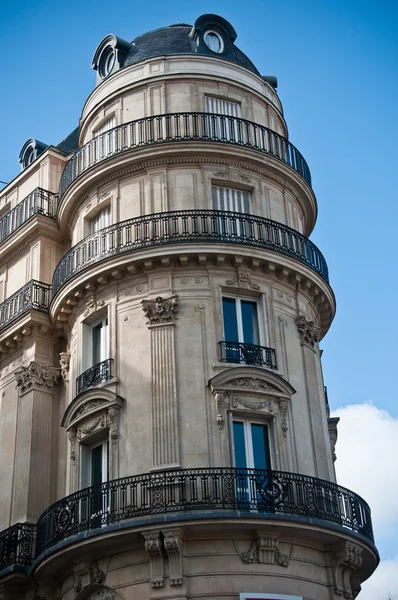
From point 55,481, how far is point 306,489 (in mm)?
7191

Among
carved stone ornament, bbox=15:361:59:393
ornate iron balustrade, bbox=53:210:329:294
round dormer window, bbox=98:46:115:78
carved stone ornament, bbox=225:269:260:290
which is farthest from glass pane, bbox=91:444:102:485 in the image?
round dormer window, bbox=98:46:115:78

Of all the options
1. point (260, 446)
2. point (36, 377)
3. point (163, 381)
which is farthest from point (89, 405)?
point (260, 446)

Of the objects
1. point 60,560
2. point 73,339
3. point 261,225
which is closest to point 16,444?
point 73,339

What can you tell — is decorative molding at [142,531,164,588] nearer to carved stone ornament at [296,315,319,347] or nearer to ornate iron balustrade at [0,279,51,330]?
carved stone ornament at [296,315,319,347]

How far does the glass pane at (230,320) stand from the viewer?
22266 mm

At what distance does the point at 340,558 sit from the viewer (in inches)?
790

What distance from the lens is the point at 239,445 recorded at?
68.9 feet

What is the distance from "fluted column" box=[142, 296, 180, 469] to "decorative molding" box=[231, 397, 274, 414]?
55.0 inches

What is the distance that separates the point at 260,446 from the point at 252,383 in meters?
1.48

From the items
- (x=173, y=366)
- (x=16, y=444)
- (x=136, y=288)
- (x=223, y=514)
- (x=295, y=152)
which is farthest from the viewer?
(x=295, y=152)

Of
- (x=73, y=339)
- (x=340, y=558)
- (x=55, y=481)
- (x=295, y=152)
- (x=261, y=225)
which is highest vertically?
(x=295, y=152)

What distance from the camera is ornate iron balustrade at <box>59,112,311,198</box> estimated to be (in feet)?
82.1

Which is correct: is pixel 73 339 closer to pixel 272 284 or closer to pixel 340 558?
pixel 272 284

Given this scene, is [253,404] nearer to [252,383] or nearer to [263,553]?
[252,383]
